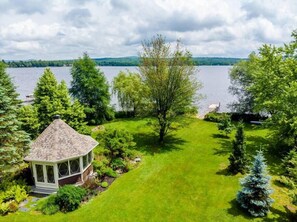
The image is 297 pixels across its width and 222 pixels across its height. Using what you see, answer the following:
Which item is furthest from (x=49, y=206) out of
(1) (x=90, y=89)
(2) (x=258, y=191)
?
(1) (x=90, y=89)

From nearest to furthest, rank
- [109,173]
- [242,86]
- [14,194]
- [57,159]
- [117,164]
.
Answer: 1. [14,194]
2. [57,159]
3. [109,173]
4. [117,164]
5. [242,86]

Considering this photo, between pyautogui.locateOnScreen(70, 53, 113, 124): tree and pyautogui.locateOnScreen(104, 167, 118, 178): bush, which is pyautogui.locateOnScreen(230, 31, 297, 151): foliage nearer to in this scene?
pyautogui.locateOnScreen(104, 167, 118, 178): bush

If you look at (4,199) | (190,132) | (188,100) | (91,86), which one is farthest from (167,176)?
(91,86)

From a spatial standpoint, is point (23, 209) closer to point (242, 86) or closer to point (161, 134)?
point (161, 134)

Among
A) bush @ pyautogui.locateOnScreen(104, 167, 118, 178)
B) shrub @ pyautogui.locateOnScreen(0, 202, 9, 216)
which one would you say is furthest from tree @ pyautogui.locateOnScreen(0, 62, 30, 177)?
bush @ pyautogui.locateOnScreen(104, 167, 118, 178)

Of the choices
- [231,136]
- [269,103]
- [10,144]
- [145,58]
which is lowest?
[231,136]

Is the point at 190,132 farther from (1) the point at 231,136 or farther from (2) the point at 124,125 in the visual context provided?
(2) the point at 124,125

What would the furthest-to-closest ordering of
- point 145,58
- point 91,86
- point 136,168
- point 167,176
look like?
point 91,86, point 145,58, point 136,168, point 167,176
